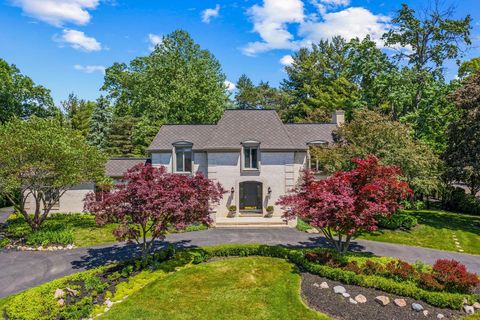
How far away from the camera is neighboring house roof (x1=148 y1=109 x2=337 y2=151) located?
95.9 feet

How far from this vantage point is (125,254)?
19906 mm

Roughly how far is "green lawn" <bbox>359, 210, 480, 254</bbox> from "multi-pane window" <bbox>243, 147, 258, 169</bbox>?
11.1m

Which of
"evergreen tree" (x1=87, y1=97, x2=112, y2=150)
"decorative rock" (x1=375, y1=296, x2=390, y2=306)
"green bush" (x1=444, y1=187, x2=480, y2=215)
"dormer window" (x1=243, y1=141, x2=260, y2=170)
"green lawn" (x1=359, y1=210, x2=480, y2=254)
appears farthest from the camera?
"evergreen tree" (x1=87, y1=97, x2=112, y2=150)

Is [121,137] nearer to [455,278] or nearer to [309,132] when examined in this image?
[309,132]

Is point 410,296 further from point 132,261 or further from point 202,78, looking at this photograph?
point 202,78

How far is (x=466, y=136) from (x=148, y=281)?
27901 mm

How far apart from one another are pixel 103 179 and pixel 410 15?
1443 inches

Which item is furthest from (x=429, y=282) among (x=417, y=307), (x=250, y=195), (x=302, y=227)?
(x=250, y=195)

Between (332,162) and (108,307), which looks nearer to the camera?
(108,307)

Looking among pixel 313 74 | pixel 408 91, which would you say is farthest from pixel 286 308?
pixel 313 74

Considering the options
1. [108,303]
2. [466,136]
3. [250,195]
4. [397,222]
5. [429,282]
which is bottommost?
[108,303]

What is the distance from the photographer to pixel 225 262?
58.7 ft

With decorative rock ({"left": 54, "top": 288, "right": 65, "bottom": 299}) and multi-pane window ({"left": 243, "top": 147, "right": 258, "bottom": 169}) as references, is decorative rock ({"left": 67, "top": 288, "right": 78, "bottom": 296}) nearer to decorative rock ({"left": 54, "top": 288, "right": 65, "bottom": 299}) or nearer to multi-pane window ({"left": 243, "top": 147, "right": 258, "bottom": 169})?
decorative rock ({"left": 54, "top": 288, "right": 65, "bottom": 299})

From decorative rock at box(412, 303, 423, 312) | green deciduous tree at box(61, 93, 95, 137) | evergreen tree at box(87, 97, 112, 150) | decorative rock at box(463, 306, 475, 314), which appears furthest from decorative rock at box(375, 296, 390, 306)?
green deciduous tree at box(61, 93, 95, 137)
